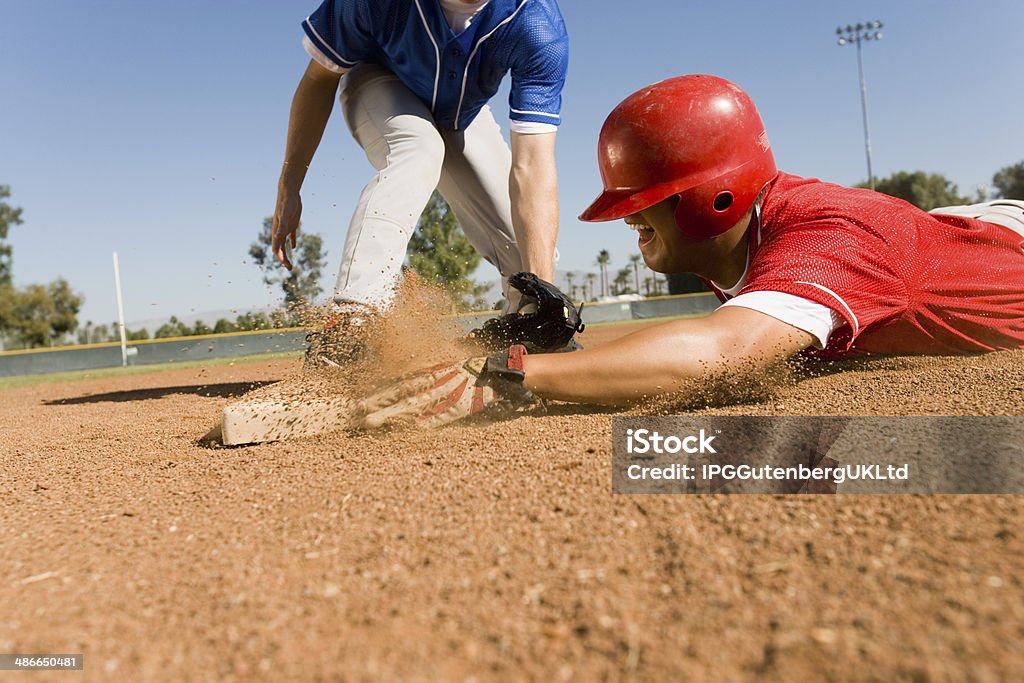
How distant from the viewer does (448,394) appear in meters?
1.89

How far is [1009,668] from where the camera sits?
65 cm

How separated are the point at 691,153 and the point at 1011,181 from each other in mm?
45056

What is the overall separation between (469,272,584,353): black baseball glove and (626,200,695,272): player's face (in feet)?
1.23

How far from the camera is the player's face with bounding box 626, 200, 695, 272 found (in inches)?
91.2

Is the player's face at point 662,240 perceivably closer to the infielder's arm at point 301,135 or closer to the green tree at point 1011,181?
the infielder's arm at point 301,135

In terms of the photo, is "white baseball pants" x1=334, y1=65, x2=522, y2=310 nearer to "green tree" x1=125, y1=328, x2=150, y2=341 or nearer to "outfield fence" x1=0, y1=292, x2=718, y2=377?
"outfield fence" x1=0, y1=292, x2=718, y2=377

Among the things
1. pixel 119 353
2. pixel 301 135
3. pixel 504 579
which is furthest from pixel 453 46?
pixel 119 353

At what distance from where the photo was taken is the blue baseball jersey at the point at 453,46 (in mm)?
2771

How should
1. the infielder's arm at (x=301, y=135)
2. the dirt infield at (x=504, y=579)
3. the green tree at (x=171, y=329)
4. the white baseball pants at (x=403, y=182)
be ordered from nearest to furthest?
the dirt infield at (x=504, y=579) → the white baseball pants at (x=403, y=182) → the infielder's arm at (x=301, y=135) → the green tree at (x=171, y=329)

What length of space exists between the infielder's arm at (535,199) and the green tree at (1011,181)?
4259 centimetres

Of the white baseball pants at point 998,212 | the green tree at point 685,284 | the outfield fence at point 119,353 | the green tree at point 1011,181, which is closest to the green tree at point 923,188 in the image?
the green tree at point 1011,181

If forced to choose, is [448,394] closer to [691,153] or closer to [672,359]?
[672,359]

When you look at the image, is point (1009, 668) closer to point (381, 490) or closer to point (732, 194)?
point (381, 490)

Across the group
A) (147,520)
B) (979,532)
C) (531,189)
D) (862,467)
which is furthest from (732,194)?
(147,520)
